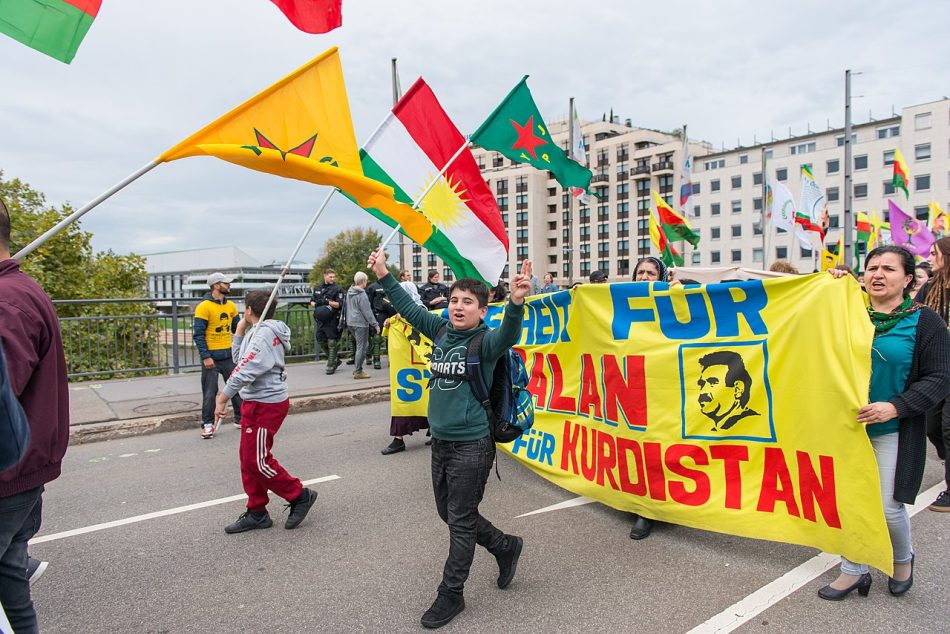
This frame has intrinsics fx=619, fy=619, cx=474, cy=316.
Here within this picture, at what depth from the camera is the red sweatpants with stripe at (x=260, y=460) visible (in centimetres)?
450

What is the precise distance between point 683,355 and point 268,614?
3.10 meters

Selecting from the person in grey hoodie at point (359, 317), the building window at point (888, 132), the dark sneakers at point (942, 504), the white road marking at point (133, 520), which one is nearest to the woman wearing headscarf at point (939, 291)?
the dark sneakers at point (942, 504)

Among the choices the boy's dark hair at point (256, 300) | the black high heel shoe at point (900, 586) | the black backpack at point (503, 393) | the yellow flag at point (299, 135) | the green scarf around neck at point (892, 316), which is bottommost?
the black high heel shoe at point (900, 586)

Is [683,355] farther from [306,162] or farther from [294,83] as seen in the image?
[294,83]

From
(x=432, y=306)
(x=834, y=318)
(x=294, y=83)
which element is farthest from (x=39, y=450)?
(x=432, y=306)

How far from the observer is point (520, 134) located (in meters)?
6.94

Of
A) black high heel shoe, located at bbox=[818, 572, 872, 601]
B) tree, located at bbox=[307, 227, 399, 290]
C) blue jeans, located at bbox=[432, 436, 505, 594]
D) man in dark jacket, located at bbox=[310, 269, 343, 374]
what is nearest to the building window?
tree, located at bbox=[307, 227, 399, 290]

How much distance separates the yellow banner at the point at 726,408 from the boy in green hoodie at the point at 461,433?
148cm

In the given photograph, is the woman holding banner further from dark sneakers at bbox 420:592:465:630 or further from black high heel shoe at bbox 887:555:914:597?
dark sneakers at bbox 420:592:465:630

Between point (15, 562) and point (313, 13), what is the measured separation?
3831 mm

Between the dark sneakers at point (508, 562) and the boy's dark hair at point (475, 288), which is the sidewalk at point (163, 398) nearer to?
the dark sneakers at point (508, 562)

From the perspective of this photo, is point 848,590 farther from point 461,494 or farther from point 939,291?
point 939,291

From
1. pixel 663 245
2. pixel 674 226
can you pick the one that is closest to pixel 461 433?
pixel 674 226

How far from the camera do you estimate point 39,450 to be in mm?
2377
